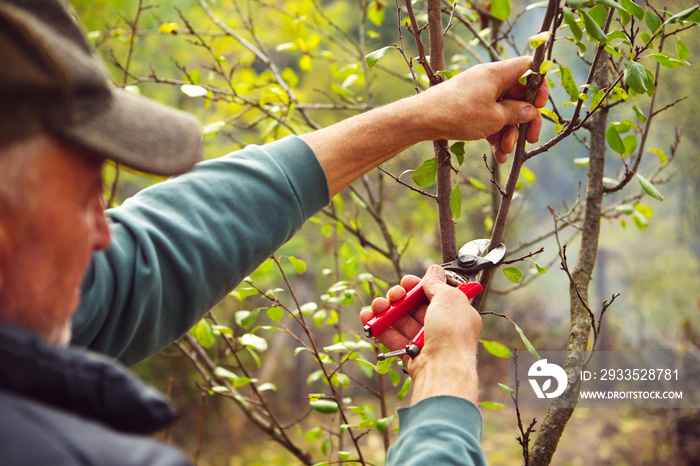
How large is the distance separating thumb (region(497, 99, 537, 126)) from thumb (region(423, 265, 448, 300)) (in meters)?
0.40

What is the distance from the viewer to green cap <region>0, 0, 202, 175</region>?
0.65 metres

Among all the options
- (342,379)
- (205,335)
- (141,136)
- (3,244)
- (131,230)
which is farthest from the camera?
(205,335)

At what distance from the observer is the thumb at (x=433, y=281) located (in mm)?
1324

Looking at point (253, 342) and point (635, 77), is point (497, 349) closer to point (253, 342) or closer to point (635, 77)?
point (253, 342)

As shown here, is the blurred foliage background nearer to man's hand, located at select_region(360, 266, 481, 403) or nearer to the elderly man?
the elderly man

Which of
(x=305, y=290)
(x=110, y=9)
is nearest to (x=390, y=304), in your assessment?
(x=110, y=9)

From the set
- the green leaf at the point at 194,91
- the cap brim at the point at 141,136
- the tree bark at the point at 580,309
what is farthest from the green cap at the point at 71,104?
the tree bark at the point at 580,309

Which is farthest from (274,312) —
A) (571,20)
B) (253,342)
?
(571,20)

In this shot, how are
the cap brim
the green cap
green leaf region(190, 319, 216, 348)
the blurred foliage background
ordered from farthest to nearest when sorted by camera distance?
the blurred foliage background
green leaf region(190, 319, 216, 348)
the cap brim
the green cap

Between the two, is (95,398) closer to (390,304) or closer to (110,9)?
(390,304)

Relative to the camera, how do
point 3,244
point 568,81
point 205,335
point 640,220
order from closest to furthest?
point 3,244
point 568,81
point 205,335
point 640,220

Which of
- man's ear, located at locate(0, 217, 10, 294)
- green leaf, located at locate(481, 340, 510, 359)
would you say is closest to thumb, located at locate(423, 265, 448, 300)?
green leaf, located at locate(481, 340, 510, 359)

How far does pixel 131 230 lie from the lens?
4.13 feet

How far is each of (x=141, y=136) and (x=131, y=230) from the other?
20.0 inches
